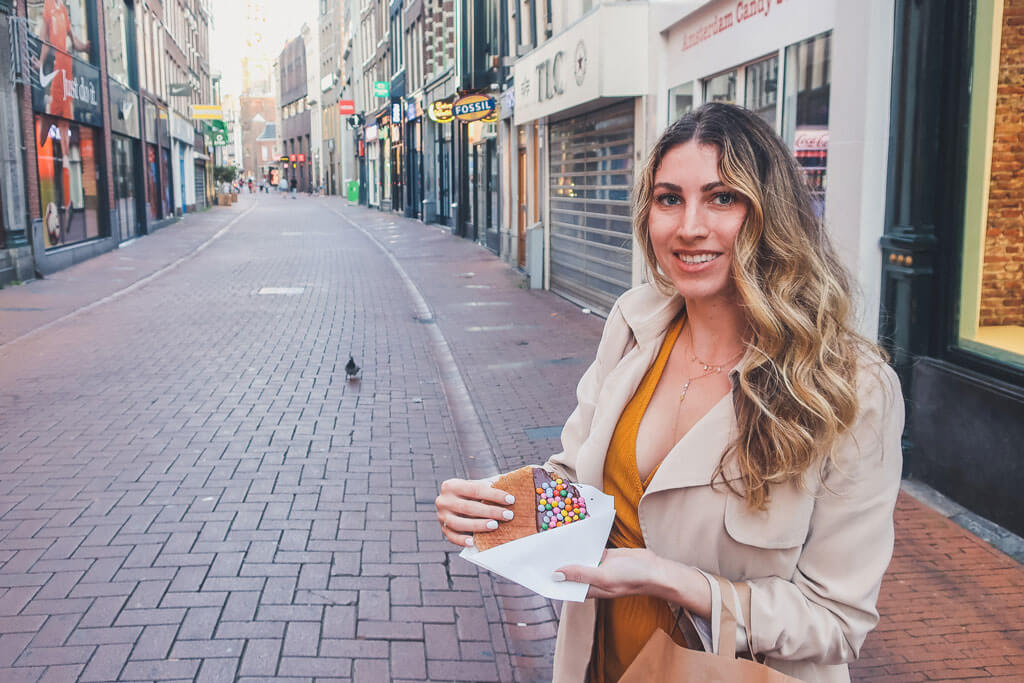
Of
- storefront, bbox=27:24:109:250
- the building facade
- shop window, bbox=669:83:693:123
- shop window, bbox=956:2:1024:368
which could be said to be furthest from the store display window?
the building facade

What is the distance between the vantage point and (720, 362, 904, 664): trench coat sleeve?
63.3 inches

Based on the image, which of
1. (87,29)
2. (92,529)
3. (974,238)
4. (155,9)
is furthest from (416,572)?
(155,9)

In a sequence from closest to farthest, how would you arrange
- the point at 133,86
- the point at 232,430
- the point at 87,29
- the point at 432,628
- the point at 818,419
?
the point at 818,419 → the point at 432,628 → the point at 232,430 → the point at 87,29 → the point at 133,86

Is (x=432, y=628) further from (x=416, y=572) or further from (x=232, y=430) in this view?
(x=232, y=430)

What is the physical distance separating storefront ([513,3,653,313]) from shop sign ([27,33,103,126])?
8789 millimetres

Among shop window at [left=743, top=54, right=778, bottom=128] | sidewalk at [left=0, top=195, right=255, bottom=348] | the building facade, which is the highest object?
the building facade

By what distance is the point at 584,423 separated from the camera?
6.79 feet

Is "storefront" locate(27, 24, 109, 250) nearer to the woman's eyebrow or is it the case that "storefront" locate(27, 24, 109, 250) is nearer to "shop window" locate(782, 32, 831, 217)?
"shop window" locate(782, 32, 831, 217)

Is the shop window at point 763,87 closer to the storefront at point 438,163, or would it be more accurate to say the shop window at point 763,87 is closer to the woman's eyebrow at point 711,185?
the woman's eyebrow at point 711,185

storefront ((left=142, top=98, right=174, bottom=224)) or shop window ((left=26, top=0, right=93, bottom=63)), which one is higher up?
shop window ((left=26, top=0, right=93, bottom=63))

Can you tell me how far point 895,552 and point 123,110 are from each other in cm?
2605

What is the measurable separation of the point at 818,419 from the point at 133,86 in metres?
31.1

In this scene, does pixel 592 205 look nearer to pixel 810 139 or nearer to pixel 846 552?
pixel 810 139

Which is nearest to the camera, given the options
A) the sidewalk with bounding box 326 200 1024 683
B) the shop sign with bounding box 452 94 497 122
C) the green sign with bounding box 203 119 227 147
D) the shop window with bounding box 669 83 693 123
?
the sidewalk with bounding box 326 200 1024 683
